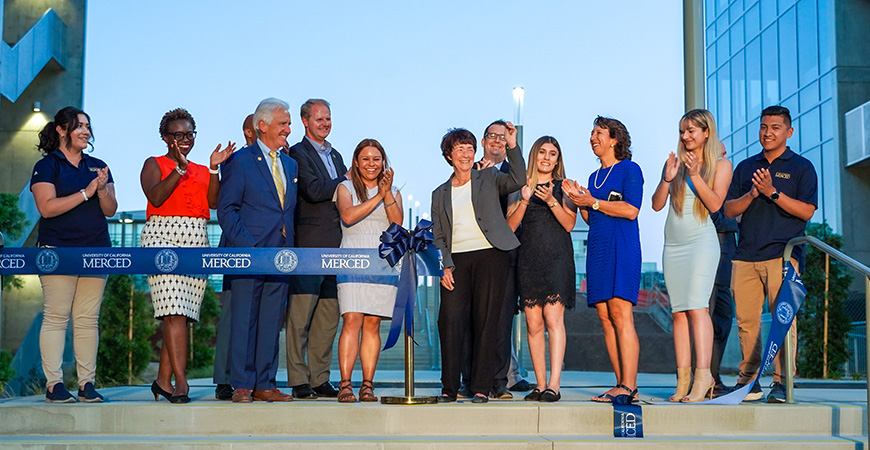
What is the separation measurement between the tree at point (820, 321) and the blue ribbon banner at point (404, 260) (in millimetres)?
10333

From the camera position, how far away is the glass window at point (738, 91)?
25031 millimetres

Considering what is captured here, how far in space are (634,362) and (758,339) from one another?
45.3 inches

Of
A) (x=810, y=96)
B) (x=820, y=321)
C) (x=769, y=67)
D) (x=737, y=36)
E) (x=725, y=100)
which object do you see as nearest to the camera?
(x=820, y=321)

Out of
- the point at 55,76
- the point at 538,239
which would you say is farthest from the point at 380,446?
the point at 55,76

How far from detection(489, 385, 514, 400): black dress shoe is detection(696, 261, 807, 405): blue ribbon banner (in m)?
1.40

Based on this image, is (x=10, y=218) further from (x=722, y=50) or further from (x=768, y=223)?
(x=722, y=50)

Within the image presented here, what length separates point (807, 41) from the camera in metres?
21.8

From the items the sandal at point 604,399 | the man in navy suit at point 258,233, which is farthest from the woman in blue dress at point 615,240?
the man in navy suit at point 258,233

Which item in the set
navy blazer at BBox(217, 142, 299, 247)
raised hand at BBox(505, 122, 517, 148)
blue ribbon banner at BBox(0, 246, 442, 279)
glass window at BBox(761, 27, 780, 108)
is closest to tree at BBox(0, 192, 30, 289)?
blue ribbon banner at BBox(0, 246, 442, 279)

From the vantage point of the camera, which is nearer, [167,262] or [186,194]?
[167,262]

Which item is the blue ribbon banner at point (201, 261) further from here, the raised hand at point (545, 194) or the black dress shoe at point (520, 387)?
the black dress shoe at point (520, 387)

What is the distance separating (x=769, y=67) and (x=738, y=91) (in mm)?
1654

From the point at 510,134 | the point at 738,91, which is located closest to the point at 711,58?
the point at 738,91

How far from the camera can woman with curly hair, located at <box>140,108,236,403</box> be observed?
5953 millimetres
